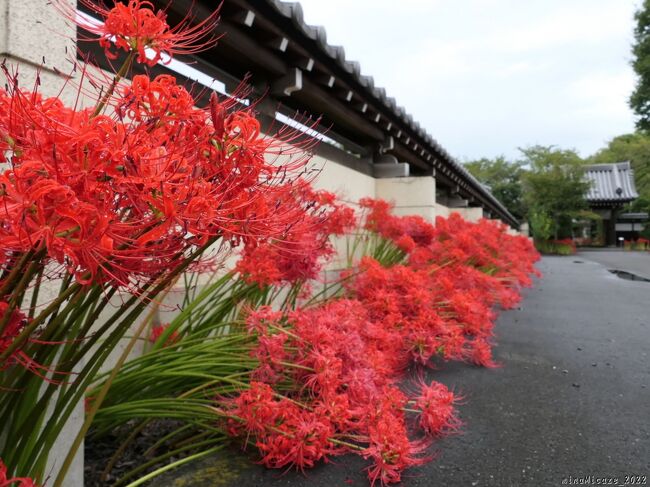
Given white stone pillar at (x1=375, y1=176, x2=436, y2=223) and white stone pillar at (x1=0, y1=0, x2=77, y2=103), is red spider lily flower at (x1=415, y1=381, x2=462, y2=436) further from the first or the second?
white stone pillar at (x1=375, y1=176, x2=436, y2=223)

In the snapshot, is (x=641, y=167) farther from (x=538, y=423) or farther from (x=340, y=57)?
(x=538, y=423)

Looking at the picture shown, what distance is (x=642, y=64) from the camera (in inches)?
861

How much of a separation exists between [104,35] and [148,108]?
0.22 m

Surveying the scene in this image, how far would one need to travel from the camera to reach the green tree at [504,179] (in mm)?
31859

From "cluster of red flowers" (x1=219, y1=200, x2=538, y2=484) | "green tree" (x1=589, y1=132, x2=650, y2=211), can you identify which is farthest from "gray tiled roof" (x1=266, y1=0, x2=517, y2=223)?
"green tree" (x1=589, y1=132, x2=650, y2=211)

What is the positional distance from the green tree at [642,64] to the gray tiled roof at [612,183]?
17.3 feet

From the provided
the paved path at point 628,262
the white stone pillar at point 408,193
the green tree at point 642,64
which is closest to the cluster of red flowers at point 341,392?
the white stone pillar at point 408,193

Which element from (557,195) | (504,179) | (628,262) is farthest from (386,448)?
(504,179)

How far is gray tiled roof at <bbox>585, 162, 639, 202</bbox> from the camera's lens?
28.3 metres

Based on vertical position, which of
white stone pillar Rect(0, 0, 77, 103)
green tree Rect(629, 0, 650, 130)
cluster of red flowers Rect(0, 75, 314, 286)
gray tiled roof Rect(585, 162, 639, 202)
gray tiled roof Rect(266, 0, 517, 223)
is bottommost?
cluster of red flowers Rect(0, 75, 314, 286)

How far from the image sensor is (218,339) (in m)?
2.11

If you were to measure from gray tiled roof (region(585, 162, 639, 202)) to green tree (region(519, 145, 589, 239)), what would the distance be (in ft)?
17.6

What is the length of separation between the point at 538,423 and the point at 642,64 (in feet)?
85.9

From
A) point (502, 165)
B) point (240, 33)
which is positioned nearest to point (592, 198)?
point (502, 165)
